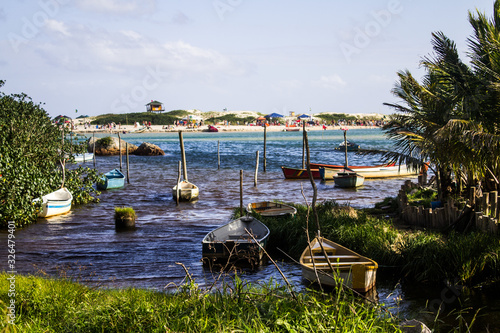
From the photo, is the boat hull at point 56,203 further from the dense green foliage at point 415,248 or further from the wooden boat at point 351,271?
the wooden boat at point 351,271

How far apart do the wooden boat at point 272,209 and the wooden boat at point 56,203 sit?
8249mm

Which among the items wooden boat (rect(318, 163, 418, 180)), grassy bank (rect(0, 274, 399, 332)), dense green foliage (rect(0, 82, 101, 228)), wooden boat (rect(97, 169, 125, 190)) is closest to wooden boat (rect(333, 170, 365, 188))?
wooden boat (rect(318, 163, 418, 180))

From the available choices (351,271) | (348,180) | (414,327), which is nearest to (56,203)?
(351,271)

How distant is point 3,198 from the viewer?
1638 cm

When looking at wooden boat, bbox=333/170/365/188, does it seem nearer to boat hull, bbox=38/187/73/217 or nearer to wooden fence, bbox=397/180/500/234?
wooden fence, bbox=397/180/500/234

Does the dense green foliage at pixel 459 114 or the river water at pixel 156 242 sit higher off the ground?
the dense green foliage at pixel 459 114

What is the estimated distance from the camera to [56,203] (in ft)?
66.2

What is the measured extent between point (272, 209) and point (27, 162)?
9.28 m

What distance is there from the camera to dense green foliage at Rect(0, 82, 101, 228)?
1658 cm

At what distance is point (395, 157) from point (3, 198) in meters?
13.4

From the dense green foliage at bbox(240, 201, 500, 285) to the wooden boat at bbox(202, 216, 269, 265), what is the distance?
724 millimetres

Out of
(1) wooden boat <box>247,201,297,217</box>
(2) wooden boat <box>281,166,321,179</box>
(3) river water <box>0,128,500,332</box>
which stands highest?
(1) wooden boat <box>247,201,297,217</box>

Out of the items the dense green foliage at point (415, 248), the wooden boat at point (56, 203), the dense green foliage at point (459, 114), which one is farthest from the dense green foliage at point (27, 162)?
the dense green foliage at point (459, 114)

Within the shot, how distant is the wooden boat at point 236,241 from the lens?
13188 mm
